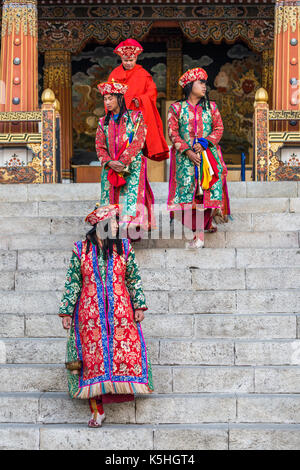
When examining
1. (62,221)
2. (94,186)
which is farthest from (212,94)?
(62,221)

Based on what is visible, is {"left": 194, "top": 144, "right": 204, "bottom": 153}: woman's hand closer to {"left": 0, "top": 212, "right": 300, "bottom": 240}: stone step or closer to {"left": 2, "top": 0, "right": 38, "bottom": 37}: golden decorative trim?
{"left": 0, "top": 212, "right": 300, "bottom": 240}: stone step

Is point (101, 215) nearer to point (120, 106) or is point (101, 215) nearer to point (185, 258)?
point (185, 258)

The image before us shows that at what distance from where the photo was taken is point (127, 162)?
7410mm

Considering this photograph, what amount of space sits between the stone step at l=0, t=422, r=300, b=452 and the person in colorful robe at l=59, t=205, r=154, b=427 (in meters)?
0.16

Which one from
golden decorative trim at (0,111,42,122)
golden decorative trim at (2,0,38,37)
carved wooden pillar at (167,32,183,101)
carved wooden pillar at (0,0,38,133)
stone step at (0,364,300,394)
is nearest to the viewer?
stone step at (0,364,300,394)

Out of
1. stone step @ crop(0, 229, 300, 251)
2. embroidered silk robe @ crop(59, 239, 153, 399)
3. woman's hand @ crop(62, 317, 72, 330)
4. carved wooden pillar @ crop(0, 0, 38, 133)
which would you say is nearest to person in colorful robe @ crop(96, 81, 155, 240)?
stone step @ crop(0, 229, 300, 251)

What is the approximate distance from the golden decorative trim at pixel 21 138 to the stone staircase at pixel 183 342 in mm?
3051

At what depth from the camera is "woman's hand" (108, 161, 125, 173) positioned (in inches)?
290

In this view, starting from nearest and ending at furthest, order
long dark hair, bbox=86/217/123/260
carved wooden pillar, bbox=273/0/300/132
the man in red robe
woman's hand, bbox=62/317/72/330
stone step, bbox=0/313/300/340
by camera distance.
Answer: woman's hand, bbox=62/317/72/330
long dark hair, bbox=86/217/123/260
stone step, bbox=0/313/300/340
the man in red robe
carved wooden pillar, bbox=273/0/300/132

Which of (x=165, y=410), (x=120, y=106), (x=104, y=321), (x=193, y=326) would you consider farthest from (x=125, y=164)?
(x=165, y=410)

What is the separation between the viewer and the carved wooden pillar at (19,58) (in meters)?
11.8

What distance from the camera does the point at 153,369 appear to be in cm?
584
